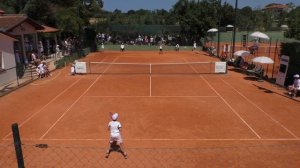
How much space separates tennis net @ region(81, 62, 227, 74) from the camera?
3052 cm

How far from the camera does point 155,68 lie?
3297cm

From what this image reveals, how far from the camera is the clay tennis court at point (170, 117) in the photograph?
39.8 feet

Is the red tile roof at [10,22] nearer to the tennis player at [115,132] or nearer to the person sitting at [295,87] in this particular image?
the tennis player at [115,132]

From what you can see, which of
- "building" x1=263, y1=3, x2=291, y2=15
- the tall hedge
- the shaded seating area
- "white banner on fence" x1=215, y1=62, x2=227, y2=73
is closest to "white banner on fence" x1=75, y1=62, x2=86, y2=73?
"white banner on fence" x1=215, y1=62, x2=227, y2=73

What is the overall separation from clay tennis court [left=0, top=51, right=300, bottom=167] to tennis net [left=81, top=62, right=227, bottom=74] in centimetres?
400

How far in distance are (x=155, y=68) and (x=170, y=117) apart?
55.1ft

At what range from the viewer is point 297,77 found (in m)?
20.5

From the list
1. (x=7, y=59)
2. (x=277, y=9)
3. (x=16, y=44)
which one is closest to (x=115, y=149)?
(x=7, y=59)

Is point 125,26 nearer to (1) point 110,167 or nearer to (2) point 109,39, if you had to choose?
(2) point 109,39

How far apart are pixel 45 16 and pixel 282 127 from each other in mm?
35506

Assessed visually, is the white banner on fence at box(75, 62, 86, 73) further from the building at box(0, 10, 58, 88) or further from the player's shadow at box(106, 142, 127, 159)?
the player's shadow at box(106, 142, 127, 159)

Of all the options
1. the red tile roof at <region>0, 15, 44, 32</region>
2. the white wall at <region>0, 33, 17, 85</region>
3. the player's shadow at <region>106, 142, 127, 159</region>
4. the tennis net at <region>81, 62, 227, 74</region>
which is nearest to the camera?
the player's shadow at <region>106, 142, 127, 159</region>

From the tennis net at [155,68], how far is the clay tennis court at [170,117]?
4.00 metres

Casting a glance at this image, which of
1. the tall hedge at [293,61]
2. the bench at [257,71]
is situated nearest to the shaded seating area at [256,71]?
the bench at [257,71]
